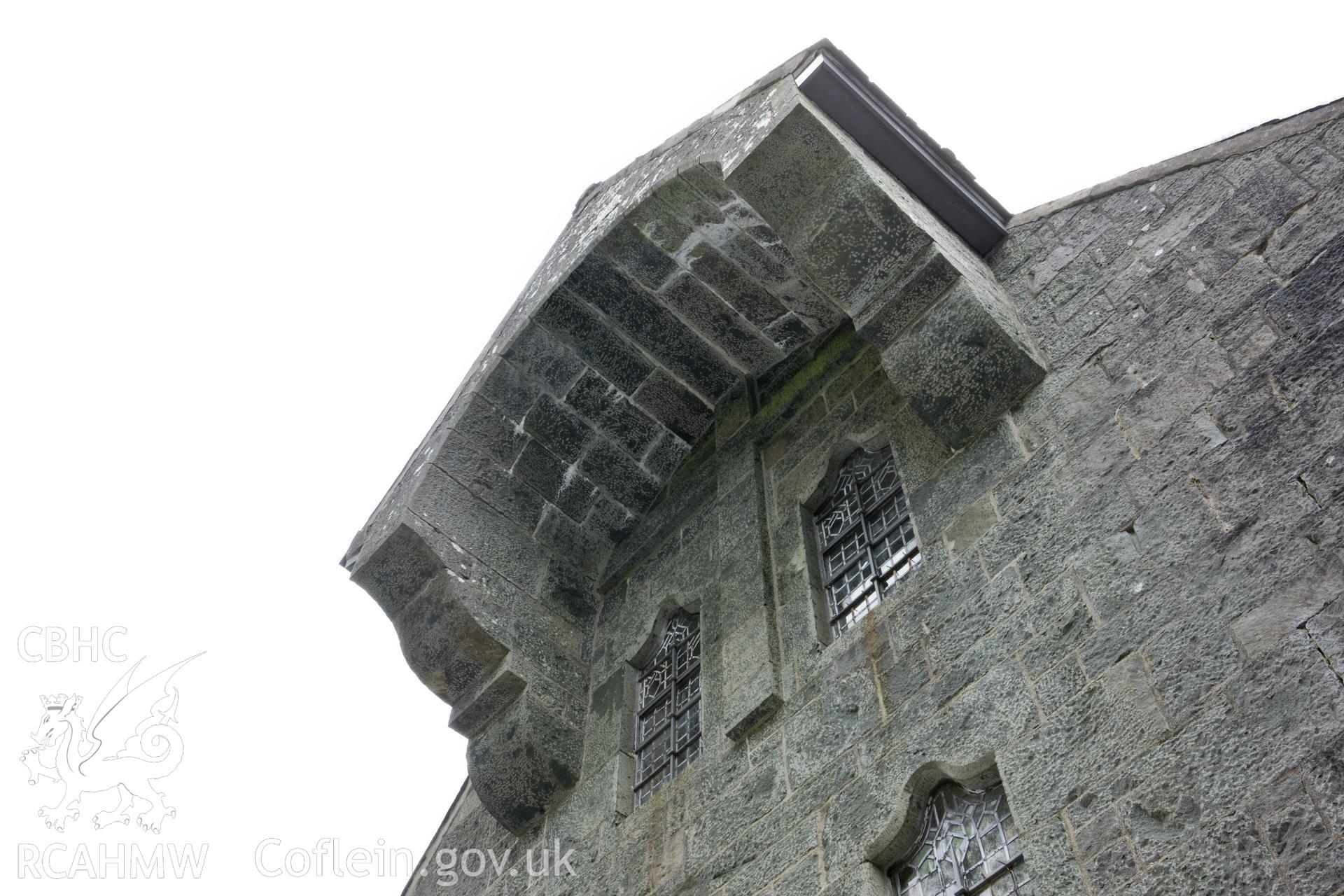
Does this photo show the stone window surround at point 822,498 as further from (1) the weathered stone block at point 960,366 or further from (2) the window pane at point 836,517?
(1) the weathered stone block at point 960,366

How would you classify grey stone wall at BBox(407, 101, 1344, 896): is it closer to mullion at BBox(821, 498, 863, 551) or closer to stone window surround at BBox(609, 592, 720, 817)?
stone window surround at BBox(609, 592, 720, 817)

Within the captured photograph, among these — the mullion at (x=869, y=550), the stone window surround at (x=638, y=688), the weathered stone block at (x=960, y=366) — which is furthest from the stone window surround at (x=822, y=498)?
the stone window surround at (x=638, y=688)

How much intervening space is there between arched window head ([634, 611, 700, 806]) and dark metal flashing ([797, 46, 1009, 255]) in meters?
2.40

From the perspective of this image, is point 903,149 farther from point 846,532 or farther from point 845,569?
point 845,569

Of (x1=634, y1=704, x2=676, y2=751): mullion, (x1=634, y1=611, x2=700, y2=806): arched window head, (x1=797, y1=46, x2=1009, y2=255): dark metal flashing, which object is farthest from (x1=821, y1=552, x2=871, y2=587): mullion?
(x1=797, y1=46, x2=1009, y2=255): dark metal flashing

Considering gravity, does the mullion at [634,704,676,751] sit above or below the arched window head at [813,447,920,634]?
below

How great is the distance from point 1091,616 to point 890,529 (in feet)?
4.98

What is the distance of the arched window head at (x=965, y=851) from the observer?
3633mm

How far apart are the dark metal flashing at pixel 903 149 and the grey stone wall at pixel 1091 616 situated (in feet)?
0.74

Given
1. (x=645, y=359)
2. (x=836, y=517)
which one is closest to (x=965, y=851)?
(x=836, y=517)

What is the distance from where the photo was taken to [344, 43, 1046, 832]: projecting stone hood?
5395mm

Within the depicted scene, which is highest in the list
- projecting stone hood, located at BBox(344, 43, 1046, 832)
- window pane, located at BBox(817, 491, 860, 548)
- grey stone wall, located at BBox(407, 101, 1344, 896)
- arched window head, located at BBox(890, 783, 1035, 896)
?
projecting stone hood, located at BBox(344, 43, 1046, 832)


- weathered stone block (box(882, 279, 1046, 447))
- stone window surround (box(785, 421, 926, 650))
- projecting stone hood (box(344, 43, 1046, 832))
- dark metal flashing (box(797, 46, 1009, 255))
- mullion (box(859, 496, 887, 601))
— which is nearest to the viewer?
weathered stone block (box(882, 279, 1046, 447))

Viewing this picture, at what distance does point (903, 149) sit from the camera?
19.4ft
